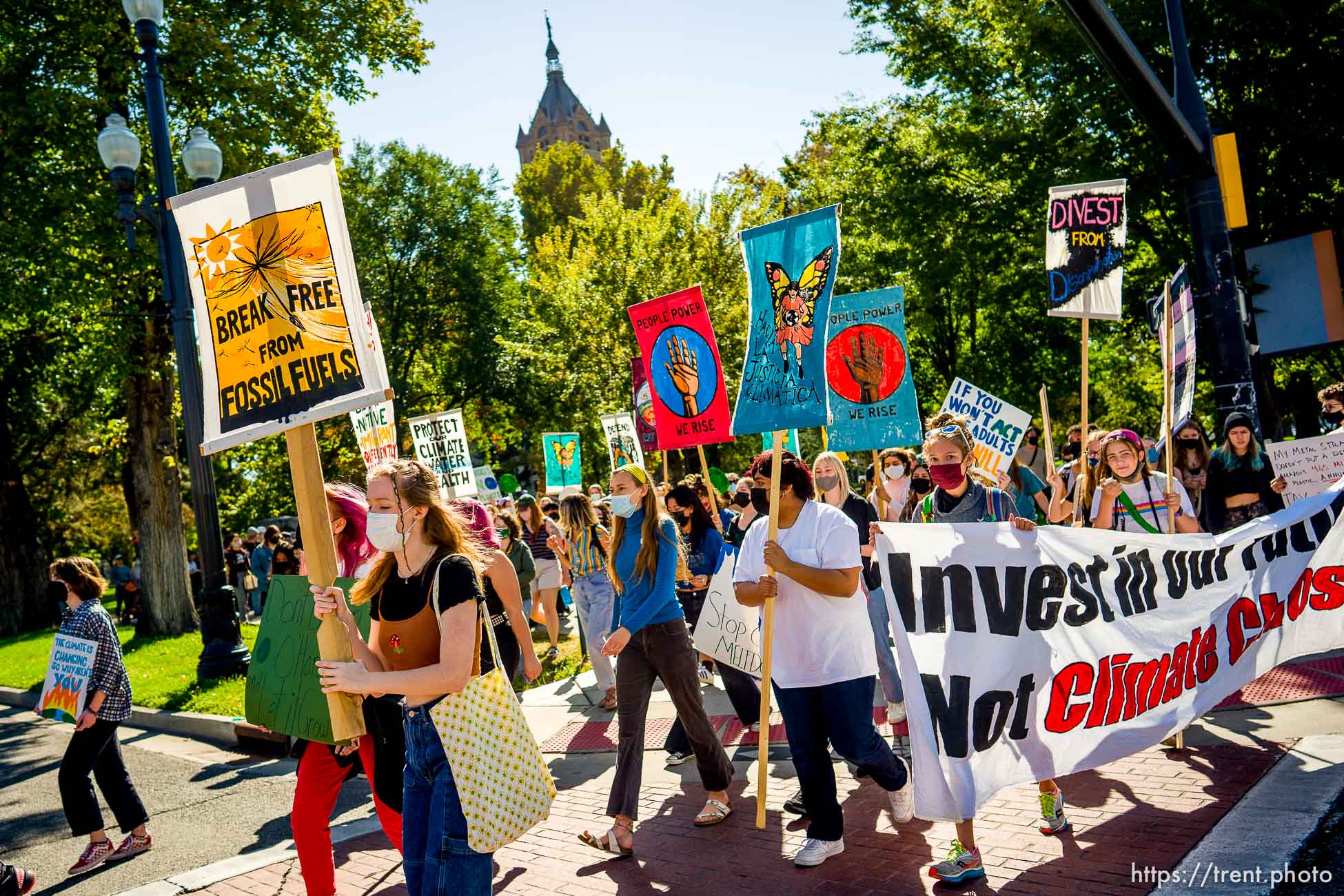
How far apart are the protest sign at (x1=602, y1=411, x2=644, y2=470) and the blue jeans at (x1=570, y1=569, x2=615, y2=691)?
458cm

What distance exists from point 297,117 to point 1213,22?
14403mm

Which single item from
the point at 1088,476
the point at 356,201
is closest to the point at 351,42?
the point at 356,201

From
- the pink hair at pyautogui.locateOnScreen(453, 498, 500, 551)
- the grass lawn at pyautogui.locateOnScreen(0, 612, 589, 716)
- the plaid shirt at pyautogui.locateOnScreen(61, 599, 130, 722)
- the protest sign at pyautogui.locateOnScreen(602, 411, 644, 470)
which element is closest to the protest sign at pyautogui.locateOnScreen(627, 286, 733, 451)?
the grass lawn at pyautogui.locateOnScreen(0, 612, 589, 716)

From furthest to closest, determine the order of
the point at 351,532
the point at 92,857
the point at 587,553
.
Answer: the point at 587,553, the point at 92,857, the point at 351,532

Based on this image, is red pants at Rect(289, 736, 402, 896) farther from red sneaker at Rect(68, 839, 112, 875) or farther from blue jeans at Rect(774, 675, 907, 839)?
red sneaker at Rect(68, 839, 112, 875)

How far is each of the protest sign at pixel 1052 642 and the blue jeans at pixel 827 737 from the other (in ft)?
1.08

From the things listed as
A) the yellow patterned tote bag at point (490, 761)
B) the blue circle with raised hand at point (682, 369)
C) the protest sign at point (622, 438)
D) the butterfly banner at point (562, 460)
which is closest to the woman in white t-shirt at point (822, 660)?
the yellow patterned tote bag at point (490, 761)

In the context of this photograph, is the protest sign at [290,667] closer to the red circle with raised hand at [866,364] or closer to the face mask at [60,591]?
the face mask at [60,591]

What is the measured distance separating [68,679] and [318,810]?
9.44ft

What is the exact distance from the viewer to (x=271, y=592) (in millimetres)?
4543

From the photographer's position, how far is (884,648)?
704 cm

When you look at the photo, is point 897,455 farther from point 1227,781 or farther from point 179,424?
point 179,424

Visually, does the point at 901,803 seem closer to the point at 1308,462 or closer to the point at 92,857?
the point at 1308,462

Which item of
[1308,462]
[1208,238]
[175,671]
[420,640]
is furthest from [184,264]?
[1308,462]
